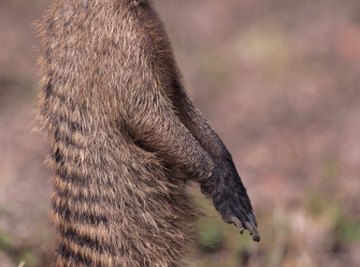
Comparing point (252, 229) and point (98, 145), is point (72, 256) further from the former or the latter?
point (252, 229)

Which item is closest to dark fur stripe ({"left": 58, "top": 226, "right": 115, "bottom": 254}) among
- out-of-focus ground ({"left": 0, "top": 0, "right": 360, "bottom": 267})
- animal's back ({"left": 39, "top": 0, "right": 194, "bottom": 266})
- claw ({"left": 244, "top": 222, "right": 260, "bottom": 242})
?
animal's back ({"left": 39, "top": 0, "right": 194, "bottom": 266})

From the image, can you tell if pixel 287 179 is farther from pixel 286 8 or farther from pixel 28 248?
pixel 286 8

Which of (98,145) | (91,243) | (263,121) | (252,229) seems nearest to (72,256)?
(91,243)

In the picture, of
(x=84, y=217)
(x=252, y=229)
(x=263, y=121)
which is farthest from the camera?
(x=263, y=121)

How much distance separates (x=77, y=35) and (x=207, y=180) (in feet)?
2.47

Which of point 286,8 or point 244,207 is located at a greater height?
point 286,8

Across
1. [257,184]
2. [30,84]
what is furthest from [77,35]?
[30,84]

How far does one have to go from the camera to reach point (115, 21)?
368cm

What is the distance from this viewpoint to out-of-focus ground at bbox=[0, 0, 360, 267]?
498 cm

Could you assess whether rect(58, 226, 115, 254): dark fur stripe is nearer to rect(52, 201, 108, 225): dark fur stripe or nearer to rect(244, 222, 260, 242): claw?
rect(52, 201, 108, 225): dark fur stripe

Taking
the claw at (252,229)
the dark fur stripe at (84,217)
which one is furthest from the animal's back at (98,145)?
the claw at (252,229)

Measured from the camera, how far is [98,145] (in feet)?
11.9

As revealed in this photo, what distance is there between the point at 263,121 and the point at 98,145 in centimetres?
351

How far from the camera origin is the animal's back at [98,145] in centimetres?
363
